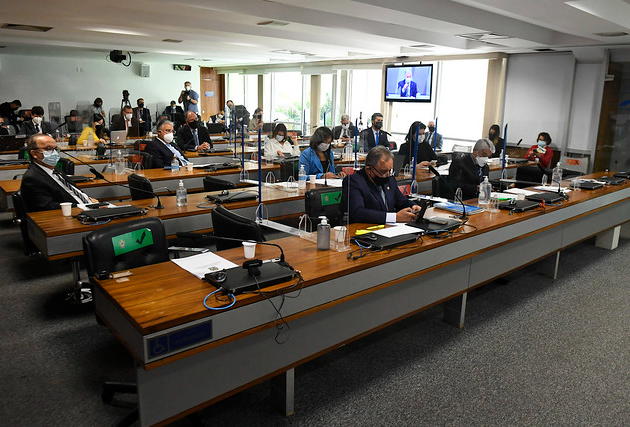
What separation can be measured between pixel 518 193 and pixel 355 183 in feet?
5.95

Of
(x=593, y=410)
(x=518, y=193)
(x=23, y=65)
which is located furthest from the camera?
(x=23, y=65)

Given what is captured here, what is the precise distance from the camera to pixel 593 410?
8.37 ft

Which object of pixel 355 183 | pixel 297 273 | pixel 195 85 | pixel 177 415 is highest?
pixel 195 85

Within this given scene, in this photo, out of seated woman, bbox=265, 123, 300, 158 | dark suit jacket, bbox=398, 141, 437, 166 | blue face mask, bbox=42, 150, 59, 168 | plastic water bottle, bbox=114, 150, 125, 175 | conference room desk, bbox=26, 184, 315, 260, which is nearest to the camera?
conference room desk, bbox=26, 184, 315, 260

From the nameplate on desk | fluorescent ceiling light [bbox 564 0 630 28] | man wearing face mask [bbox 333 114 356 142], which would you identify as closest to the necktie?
the nameplate on desk

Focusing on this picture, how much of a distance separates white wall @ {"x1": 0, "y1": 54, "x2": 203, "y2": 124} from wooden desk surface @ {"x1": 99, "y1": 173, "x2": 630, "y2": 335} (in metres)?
13.2

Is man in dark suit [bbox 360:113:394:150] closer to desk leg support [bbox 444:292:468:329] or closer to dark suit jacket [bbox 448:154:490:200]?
dark suit jacket [bbox 448:154:490:200]

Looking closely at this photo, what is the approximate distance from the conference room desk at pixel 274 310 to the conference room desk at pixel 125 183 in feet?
8.45

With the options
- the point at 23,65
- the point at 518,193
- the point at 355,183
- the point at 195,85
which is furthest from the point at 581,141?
the point at 23,65

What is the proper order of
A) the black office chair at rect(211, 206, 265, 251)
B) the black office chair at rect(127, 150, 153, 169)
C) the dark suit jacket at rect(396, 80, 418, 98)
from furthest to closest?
the dark suit jacket at rect(396, 80, 418, 98) < the black office chair at rect(127, 150, 153, 169) < the black office chair at rect(211, 206, 265, 251)

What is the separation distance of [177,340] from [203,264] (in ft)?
2.01

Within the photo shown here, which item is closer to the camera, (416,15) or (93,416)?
(93,416)

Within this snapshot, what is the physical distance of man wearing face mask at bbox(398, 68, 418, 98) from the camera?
10.8 meters

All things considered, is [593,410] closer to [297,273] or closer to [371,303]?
[371,303]
